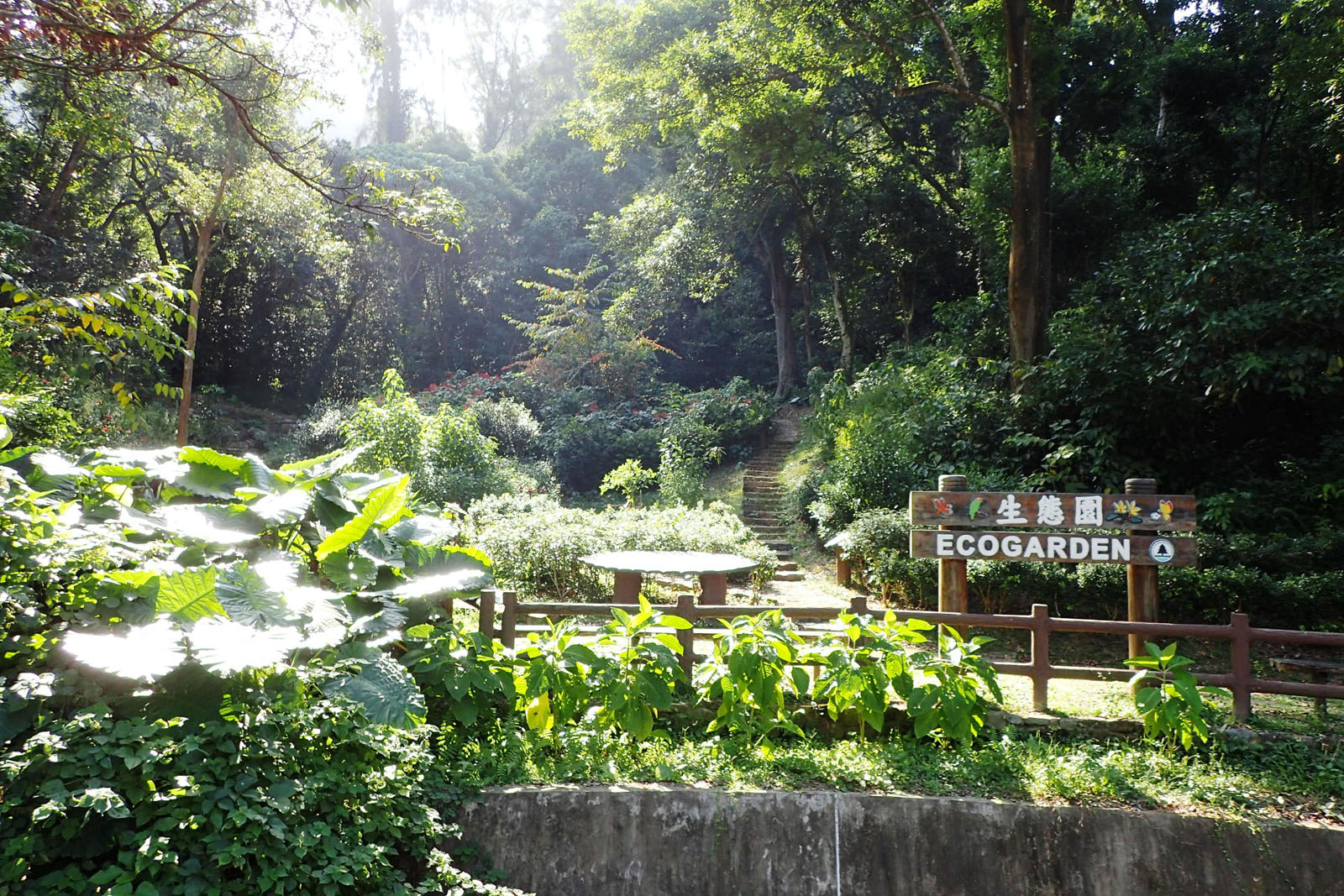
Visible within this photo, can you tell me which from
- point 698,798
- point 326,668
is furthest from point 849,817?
point 326,668

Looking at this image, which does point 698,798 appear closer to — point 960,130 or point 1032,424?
point 1032,424

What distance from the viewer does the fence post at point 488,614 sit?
5.02 m

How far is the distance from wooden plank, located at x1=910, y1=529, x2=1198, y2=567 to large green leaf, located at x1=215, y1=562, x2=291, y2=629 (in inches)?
179

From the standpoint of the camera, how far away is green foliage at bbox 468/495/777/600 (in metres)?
8.90

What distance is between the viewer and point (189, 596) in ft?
11.3

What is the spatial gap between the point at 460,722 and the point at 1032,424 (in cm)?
881

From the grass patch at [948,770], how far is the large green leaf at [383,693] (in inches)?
21.9

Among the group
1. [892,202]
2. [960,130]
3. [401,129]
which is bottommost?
[892,202]

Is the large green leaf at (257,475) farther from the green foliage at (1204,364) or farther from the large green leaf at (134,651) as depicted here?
the green foliage at (1204,364)

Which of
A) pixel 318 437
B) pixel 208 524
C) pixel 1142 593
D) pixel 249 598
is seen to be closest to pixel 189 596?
pixel 249 598

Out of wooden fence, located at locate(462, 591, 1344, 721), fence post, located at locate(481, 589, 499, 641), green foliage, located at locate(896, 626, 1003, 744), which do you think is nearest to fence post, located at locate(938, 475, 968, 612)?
wooden fence, located at locate(462, 591, 1344, 721)

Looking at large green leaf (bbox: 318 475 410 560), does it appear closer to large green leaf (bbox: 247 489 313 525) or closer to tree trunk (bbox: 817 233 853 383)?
large green leaf (bbox: 247 489 313 525)

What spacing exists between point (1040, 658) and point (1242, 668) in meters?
1.09

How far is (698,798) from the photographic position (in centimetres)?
408
